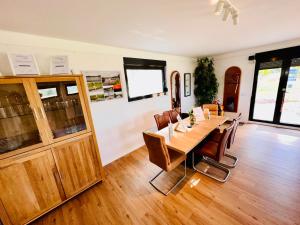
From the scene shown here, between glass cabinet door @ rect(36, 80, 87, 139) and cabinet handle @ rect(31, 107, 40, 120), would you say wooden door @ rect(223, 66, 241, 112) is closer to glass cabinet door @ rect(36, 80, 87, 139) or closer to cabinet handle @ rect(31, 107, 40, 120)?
glass cabinet door @ rect(36, 80, 87, 139)

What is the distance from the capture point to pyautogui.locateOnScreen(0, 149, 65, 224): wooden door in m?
1.46

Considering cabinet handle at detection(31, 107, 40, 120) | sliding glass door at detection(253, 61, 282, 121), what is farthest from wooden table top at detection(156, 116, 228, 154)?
sliding glass door at detection(253, 61, 282, 121)

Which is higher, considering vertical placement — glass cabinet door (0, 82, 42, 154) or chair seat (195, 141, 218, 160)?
glass cabinet door (0, 82, 42, 154)

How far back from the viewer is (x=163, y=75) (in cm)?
367

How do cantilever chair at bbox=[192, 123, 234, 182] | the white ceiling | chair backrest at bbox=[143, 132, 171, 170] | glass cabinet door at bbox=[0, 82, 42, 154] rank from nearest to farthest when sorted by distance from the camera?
the white ceiling, glass cabinet door at bbox=[0, 82, 42, 154], chair backrest at bbox=[143, 132, 171, 170], cantilever chair at bbox=[192, 123, 234, 182]

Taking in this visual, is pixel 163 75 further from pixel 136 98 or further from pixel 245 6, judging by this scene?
pixel 245 6

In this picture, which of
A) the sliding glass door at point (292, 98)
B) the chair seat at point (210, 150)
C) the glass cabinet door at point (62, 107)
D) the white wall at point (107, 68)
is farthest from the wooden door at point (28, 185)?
the sliding glass door at point (292, 98)

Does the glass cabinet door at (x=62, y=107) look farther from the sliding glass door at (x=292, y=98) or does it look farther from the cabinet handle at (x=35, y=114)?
the sliding glass door at (x=292, y=98)

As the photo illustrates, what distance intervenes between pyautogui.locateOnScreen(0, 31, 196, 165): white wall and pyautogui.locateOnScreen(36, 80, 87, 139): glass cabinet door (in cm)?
38

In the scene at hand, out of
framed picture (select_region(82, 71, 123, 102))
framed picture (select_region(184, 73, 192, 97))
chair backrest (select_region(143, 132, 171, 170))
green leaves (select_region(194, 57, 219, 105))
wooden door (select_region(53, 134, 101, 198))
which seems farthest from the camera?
green leaves (select_region(194, 57, 219, 105))

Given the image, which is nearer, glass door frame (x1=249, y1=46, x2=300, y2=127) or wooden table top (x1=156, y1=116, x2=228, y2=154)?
wooden table top (x1=156, y1=116, x2=228, y2=154)

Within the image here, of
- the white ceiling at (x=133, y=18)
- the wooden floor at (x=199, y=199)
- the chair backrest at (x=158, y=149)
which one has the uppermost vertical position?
the white ceiling at (x=133, y=18)

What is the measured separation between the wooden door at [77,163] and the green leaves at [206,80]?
4.11 meters

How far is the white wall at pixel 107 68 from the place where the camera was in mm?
1752
